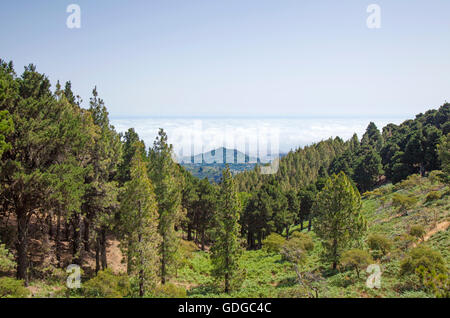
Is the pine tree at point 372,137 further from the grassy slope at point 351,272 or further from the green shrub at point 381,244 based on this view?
the green shrub at point 381,244

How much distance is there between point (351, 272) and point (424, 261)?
8.83 metres

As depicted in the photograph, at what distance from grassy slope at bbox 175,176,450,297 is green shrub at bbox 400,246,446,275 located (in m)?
1.49

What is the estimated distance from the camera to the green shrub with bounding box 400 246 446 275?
17.7m

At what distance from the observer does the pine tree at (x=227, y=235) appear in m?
25.3

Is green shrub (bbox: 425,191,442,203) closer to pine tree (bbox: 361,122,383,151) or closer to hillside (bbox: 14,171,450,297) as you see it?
hillside (bbox: 14,171,450,297)

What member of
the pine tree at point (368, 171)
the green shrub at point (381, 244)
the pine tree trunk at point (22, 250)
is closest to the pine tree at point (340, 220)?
the green shrub at point (381, 244)

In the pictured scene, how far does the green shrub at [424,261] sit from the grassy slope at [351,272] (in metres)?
1.49

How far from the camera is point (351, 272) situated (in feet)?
84.9

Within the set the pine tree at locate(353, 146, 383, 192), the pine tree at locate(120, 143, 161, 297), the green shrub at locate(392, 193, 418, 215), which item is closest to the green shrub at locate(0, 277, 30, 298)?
the pine tree at locate(120, 143, 161, 297)

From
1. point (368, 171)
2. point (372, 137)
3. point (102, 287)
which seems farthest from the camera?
point (372, 137)

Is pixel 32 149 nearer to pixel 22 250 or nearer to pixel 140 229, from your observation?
pixel 22 250

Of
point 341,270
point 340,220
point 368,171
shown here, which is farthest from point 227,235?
point 368,171
